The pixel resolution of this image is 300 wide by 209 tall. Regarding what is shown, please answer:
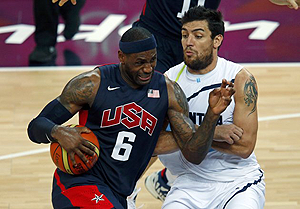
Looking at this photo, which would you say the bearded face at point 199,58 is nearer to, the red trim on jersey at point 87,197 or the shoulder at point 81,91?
the shoulder at point 81,91

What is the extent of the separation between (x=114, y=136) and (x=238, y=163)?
1.10 metres

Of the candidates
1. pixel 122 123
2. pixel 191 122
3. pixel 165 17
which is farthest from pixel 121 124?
pixel 165 17

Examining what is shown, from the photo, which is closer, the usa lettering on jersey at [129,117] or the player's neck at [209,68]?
the usa lettering on jersey at [129,117]

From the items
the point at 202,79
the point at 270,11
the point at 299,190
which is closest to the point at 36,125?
the point at 202,79

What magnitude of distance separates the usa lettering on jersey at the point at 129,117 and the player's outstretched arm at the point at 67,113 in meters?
0.17

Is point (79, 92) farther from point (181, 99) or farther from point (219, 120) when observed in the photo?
point (219, 120)

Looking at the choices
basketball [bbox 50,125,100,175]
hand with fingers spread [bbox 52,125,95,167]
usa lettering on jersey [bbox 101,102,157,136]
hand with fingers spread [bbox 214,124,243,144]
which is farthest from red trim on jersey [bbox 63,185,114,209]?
hand with fingers spread [bbox 214,124,243,144]

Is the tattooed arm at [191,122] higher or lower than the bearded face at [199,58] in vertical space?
lower

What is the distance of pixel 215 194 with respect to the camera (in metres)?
5.14

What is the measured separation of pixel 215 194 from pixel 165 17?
234cm

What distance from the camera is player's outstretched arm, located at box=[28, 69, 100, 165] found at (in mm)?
4559

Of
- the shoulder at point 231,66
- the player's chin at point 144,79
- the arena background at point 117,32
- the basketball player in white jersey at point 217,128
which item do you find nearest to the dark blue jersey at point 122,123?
the player's chin at point 144,79

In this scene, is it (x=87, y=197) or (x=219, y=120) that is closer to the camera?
(x=87, y=197)

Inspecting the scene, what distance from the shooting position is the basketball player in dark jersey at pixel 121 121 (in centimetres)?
465
